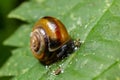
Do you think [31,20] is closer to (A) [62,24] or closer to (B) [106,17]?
(A) [62,24]

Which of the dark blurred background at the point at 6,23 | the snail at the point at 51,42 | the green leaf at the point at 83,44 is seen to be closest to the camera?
the green leaf at the point at 83,44

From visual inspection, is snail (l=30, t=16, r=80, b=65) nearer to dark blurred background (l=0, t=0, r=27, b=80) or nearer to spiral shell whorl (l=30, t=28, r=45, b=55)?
spiral shell whorl (l=30, t=28, r=45, b=55)

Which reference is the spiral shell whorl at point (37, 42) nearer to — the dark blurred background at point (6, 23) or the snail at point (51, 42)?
the snail at point (51, 42)

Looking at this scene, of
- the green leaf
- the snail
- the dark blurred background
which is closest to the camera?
the green leaf

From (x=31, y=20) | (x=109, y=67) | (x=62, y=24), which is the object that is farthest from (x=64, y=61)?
(x=31, y=20)

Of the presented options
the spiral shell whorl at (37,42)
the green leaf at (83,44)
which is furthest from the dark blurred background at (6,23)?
the spiral shell whorl at (37,42)

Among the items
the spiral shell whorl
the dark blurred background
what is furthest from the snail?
the dark blurred background

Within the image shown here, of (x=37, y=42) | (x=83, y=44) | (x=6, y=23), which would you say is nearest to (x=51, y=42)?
(x=37, y=42)
